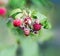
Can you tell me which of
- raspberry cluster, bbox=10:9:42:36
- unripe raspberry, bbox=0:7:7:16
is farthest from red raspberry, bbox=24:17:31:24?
unripe raspberry, bbox=0:7:7:16

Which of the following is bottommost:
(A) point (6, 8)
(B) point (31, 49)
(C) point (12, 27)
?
(B) point (31, 49)

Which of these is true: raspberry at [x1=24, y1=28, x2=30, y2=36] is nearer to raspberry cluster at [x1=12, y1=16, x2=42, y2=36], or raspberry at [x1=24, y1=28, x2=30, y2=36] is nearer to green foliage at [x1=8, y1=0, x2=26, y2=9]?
raspberry cluster at [x1=12, y1=16, x2=42, y2=36]

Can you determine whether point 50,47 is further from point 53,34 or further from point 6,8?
point 6,8

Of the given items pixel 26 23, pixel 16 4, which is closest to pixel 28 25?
pixel 26 23

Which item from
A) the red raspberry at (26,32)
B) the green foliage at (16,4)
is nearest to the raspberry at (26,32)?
the red raspberry at (26,32)

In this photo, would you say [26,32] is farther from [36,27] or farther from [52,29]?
[52,29]

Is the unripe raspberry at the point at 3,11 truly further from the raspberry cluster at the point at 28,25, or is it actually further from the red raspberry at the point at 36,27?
the red raspberry at the point at 36,27

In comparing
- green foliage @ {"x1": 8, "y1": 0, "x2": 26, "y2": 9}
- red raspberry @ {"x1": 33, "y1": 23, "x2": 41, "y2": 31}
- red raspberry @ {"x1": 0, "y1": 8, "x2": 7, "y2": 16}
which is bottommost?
red raspberry @ {"x1": 33, "y1": 23, "x2": 41, "y2": 31}

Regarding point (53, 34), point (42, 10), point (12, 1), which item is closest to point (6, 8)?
point (12, 1)
